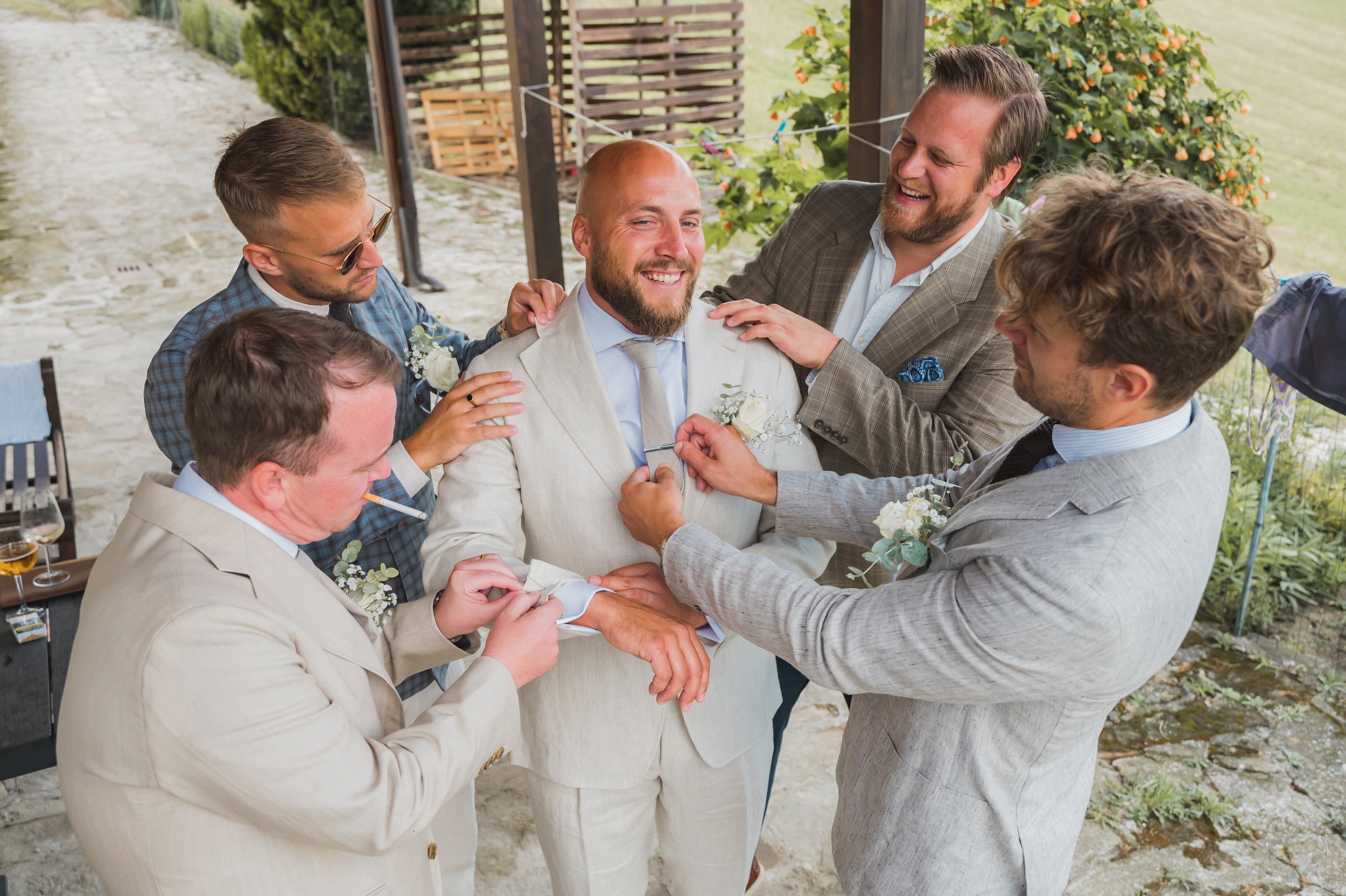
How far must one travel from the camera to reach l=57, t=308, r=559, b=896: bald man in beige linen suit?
1396mm

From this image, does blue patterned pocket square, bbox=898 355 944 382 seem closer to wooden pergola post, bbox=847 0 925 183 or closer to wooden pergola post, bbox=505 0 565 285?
wooden pergola post, bbox=847 0 925 183

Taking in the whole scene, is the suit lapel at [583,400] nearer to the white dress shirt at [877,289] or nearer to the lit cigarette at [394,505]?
the lit cigarette at [394,505]

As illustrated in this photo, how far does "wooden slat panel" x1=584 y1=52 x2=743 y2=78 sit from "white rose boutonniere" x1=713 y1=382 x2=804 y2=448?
37.3 ft

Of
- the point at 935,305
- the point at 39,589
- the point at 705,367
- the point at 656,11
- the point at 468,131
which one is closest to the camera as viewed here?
the point at 705,367

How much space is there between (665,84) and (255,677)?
504 inches

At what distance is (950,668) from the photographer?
1615mm

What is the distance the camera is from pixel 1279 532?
196 inches

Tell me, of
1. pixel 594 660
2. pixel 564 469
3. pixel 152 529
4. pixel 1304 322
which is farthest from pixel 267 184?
pixel 1304 322

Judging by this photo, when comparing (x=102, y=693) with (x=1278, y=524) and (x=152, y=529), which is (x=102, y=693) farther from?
(x=1278, y=524)

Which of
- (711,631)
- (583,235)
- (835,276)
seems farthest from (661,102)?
(711,631)

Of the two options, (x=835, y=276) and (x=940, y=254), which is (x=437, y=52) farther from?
(x=940, y=254)

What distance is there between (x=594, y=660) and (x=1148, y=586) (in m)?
1.22

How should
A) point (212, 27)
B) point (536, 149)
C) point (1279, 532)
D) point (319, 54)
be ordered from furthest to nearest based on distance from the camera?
1. point (212, 27)
2. point (319, 54)
3. point (536, 149)
4. point (1279, 532)

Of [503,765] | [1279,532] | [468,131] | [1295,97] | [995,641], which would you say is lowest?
[503,765]
